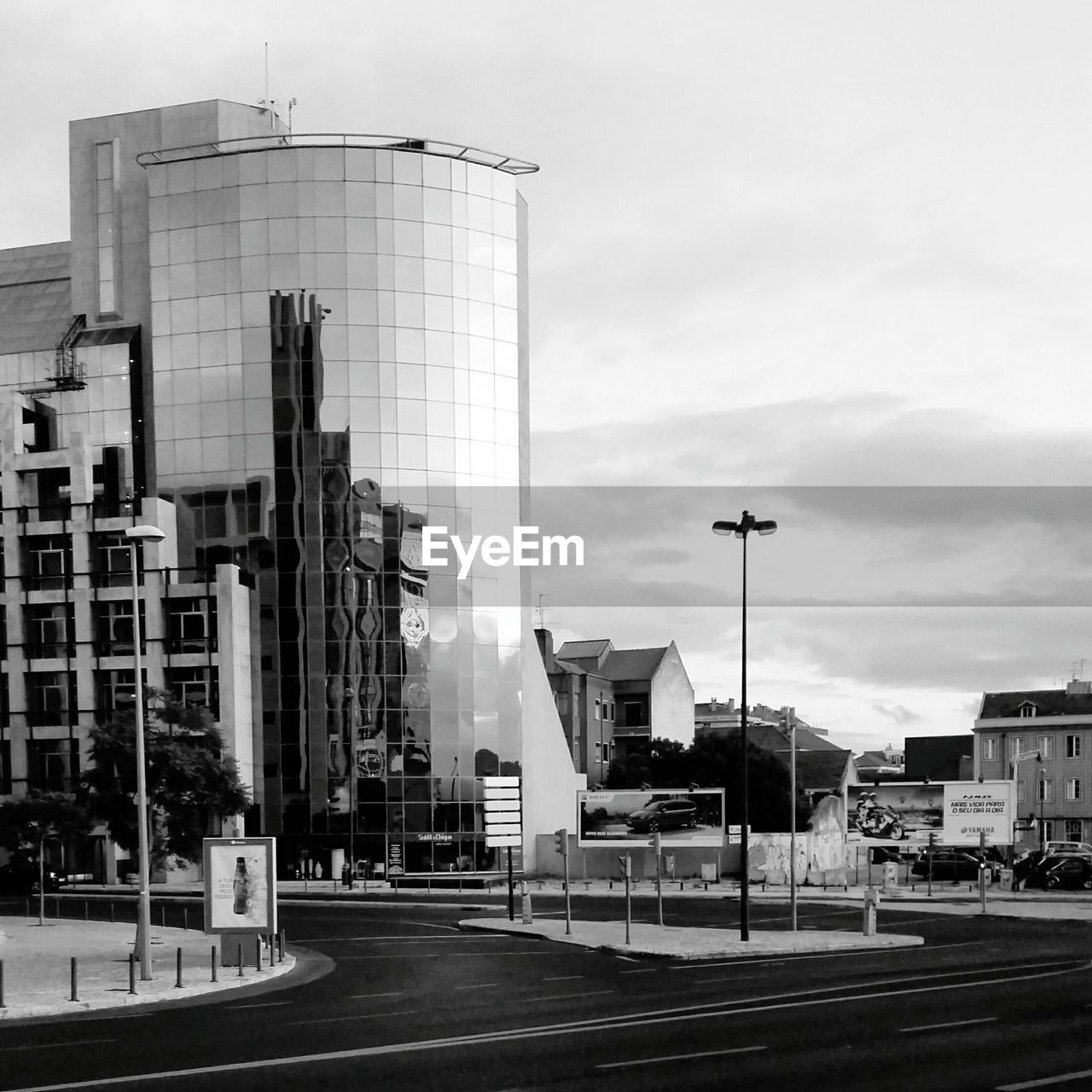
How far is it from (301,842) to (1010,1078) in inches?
2582

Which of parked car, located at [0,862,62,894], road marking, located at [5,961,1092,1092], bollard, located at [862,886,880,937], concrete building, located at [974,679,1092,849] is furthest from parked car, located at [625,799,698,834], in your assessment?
concrete building, located at [974,679,1092,849]

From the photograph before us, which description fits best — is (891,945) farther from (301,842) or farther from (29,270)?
(29,270)

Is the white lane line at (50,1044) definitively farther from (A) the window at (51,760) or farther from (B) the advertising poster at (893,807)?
(B) the advertising poster at (893,807)

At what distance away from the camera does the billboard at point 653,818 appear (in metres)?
76.2

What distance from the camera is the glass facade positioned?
80.2m

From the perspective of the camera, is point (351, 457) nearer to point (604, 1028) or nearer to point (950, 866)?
point (950, 866)

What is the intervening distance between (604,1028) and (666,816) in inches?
2198

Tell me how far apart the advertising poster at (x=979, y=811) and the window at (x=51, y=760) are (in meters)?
45.3

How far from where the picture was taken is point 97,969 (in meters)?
31.9

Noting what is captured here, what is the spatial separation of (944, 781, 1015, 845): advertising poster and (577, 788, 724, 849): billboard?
20667 mm

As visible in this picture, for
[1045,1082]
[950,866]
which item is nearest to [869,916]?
[1045,1082]

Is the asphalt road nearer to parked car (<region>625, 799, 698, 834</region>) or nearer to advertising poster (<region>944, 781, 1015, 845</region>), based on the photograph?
advertising poster (<region>944, 781, 1015, 845</region>)

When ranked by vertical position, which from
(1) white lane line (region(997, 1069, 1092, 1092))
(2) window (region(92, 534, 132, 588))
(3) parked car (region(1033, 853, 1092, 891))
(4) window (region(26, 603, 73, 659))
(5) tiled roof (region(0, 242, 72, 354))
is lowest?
(3) parked car (region(1033, 853, 1092, 891))

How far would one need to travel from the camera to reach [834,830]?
9050 cm
